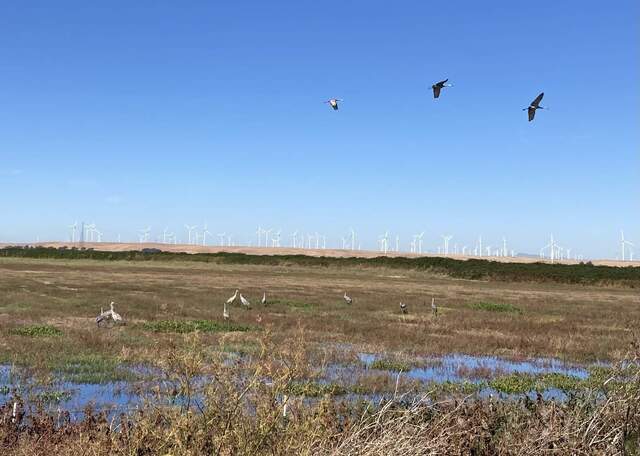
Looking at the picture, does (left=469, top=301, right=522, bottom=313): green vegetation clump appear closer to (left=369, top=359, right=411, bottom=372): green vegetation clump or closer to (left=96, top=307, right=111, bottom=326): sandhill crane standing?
(left=369, top=359, right=411, bottom=372): green vegetation clump

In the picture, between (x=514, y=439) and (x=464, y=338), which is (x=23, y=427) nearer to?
(x=514, y=439)

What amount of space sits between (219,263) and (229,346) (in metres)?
78.8

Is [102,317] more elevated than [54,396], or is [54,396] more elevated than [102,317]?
[102,317]

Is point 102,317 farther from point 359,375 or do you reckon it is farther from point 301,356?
point 301,356

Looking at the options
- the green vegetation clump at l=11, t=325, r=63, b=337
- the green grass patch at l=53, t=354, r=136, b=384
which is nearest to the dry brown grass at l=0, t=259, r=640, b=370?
the green vegetation clump at l=11, t=325, r=63, b=337

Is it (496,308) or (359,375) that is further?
(496,308)

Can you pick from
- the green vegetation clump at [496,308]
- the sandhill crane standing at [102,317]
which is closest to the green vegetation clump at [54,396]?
the sandhill crane standing at [102,317]

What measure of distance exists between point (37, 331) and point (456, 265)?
64588 millimetres

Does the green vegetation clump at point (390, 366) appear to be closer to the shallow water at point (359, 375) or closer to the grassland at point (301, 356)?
the grassland at point (301, 356)

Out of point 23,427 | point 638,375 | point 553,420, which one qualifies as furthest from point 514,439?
point 23,427

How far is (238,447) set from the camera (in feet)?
16.7

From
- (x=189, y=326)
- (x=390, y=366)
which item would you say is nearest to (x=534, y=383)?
(x=390, y=366)

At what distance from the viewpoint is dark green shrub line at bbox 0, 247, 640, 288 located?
212 feet

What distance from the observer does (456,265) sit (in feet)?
254
